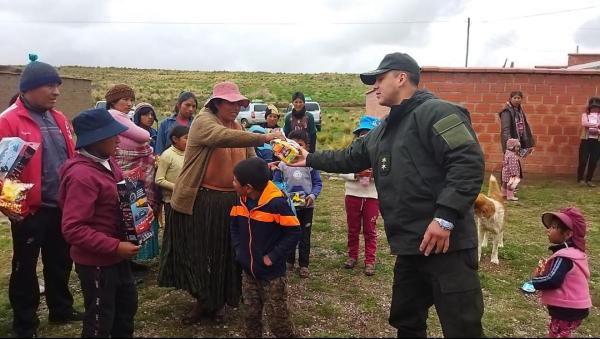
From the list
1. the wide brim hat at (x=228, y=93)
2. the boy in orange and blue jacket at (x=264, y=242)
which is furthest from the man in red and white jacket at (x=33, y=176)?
the boy in orange and blue jacket at (x=264, y=242)

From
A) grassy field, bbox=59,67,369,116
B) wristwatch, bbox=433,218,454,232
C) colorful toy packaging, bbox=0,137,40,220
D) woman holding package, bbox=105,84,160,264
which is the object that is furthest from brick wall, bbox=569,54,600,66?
colorful toy packaging, bbox=0,137,40,220

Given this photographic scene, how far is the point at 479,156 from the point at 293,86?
56427mm

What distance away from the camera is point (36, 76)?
142 inches

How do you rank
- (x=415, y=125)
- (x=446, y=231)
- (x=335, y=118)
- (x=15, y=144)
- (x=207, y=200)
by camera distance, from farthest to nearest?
(x=335, y=118) < (x=207, y=200) < (x=15, y=144) < (x=415, y=125) < (x=446, y=231)

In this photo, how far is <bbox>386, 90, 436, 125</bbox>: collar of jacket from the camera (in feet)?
9.91

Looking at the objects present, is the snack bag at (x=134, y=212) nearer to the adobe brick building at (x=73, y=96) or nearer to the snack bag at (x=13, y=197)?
the snack bag at (x=13, y=197)

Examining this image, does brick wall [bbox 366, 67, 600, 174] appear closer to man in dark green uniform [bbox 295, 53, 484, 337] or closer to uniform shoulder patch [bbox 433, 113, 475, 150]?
man in dark green uniform [bbox 295, 53, 484, 337]

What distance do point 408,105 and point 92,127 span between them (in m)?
1.93

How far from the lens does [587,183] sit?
1081 cm

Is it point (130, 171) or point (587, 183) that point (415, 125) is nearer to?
point (130, 171)

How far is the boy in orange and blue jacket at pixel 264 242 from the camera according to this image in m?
3.40

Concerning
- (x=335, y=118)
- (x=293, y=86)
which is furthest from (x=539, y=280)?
(x=293, y=86)

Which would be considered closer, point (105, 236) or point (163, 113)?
point (105, 236)

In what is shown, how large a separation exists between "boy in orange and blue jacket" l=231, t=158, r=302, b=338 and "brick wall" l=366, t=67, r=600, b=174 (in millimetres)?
8432
